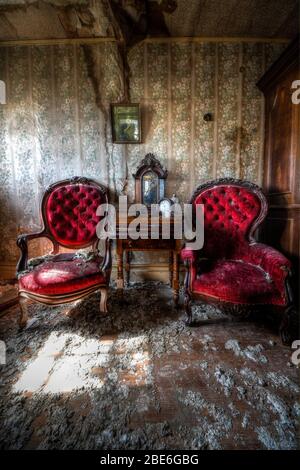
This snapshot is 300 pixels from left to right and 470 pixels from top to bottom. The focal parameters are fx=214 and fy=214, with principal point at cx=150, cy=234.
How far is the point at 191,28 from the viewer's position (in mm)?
2900

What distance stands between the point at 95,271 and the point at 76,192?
1.19m

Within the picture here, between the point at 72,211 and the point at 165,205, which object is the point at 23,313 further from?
the point at 165,205

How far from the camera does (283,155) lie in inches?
109

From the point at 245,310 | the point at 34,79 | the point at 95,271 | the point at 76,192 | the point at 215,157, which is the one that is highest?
the point at 34,79

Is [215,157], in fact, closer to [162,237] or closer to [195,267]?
[162,237]

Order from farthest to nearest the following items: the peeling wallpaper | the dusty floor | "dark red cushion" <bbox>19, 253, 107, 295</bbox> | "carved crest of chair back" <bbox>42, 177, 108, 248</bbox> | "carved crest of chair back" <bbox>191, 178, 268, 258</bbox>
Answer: the peeling wallpaper < "carved crest of chair back" <bbox>42, 177, 108, 248</bbox> < "carved crest of chair back" <bbox>191, 178, 268, 258</bbox> < "dark red cushion" <bbox>19, 253, 107, 295</bbox> < the dusty floor

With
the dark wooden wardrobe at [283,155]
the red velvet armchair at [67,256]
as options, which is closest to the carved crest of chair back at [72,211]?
the red velvet armchair at [67,256]

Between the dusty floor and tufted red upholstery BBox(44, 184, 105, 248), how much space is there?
3.18 ft

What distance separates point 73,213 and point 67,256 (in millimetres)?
592

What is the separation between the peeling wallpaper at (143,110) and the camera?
3084 millimetres

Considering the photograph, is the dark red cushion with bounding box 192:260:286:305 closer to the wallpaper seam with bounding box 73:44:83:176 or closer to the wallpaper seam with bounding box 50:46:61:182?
the wallpaper seam with bounding box 73:44:83:176

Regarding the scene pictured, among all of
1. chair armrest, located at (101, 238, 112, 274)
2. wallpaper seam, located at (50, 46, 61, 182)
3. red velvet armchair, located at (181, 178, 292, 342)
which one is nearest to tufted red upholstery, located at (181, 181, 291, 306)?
red velvet armchair, located at (181, 178, 292, 342)

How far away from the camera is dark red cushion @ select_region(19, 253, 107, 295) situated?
6.29 feet
